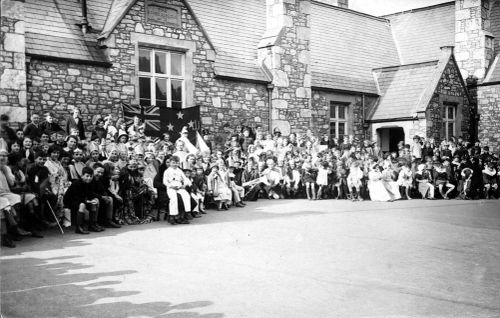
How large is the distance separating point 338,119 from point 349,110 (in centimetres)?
89

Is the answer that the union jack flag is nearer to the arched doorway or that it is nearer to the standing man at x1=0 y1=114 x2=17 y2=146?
the standing man at x1=0 y1=114 x2=17 y2=146

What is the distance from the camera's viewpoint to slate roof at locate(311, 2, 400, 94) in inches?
949

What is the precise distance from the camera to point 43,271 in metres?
6.57

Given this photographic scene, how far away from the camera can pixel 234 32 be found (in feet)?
70.0

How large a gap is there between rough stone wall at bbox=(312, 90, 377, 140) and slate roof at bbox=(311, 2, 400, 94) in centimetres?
40

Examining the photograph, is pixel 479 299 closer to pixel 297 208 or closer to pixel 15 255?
pixel 15 255

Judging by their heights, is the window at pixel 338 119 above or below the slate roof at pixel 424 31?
below

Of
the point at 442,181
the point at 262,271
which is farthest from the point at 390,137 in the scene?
the point at 262,271

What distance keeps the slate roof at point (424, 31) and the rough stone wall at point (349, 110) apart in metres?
4.85

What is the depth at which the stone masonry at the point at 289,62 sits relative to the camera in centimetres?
2044

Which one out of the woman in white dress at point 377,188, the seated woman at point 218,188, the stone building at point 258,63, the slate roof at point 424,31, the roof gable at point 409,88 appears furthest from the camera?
the slate roof at point 424,31

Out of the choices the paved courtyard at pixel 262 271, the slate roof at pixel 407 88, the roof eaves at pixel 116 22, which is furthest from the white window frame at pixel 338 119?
the paved courtyard at pixel 262 271

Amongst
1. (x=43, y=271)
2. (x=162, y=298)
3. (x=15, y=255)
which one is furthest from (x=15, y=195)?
(x=162, y=298)

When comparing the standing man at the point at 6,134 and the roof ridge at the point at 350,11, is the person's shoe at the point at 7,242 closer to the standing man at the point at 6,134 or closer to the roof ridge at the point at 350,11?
the standing man at the point at 6,134
